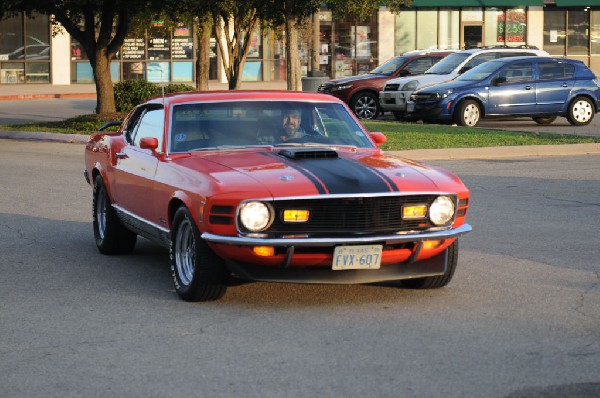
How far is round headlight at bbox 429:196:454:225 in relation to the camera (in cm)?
845

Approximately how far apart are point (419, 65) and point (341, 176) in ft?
80.6

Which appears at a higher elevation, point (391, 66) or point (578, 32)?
point (578, 32)

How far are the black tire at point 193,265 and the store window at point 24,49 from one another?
4510 cm

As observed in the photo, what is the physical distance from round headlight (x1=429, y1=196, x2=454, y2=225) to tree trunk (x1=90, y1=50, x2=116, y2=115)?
21.1 m

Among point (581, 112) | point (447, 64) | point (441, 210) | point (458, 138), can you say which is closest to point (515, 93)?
point (581, 112)

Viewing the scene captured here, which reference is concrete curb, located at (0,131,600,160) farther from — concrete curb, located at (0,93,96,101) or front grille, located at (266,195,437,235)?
concrete curb, located at (0,93,96,101)

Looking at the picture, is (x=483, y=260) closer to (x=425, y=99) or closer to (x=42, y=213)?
(x=42, y=213)

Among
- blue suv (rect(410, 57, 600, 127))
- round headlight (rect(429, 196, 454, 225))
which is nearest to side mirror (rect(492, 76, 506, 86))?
blue suv (rect(410, 57, 600, 127))

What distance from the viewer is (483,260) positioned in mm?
10391

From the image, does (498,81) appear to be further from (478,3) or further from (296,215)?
(478,3)

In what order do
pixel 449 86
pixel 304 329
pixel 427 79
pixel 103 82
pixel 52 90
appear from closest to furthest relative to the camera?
pixel 304 329
pixel 449 86
pixel 103 82
pixel 427 79
pixel 52 90

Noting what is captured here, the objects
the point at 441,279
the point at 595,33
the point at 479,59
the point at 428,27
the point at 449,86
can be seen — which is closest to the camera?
the point at 441,279

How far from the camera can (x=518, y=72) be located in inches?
1106

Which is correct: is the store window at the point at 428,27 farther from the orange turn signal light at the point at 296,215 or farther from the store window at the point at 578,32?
the orange turn signal light at the point at 296,215
